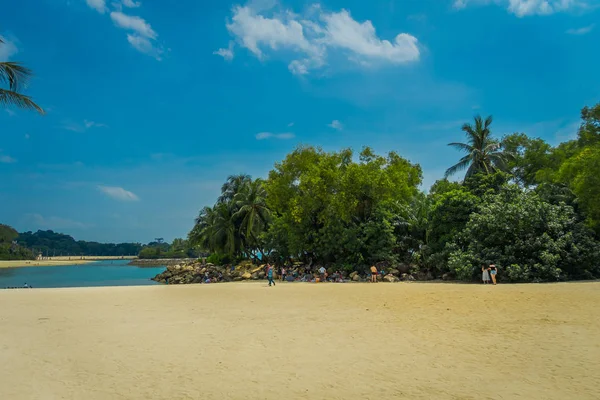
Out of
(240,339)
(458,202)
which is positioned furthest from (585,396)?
(458,202)

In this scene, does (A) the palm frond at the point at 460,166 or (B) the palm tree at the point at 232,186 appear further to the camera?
(B) the palm tree at the point at 232,186

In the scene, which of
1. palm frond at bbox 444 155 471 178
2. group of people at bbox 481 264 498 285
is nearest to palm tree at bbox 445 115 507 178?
palm frond at bbox 444 155 471 178

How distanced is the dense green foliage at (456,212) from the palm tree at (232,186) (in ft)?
21.6

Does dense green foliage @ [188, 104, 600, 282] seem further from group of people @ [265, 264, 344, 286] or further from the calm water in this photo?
the calm water

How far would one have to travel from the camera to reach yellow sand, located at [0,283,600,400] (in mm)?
6199

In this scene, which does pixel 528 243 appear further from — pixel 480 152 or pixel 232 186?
pixel 232 186

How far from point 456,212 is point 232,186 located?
29957 mm

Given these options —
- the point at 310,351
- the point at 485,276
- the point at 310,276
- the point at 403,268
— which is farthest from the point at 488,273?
the point at 310,351

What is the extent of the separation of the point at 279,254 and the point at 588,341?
32.4 metres

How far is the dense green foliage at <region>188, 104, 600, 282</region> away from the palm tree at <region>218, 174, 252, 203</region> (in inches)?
259

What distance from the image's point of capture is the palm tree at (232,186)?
4912cm

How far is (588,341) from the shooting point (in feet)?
28.2

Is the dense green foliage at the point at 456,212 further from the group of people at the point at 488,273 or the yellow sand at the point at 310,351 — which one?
the yellow sand at the point at 310,351

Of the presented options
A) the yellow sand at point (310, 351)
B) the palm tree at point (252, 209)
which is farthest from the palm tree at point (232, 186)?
the yellow sand at point (310, 351)
